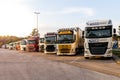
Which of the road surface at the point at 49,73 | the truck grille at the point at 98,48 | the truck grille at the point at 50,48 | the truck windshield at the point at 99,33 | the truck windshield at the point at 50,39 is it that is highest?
the truck windshield at the point at 99,33

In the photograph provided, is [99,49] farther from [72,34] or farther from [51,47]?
[51,47]

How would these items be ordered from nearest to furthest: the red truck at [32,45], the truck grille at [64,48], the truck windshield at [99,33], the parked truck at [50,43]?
the truck windshield at [99,33] < the truck grille at [64,48] < the parked truck at [50,43] < the red truck at [32,45]

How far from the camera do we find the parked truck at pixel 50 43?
3681 centimetres

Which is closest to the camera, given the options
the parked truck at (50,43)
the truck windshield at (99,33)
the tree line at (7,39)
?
the truck windshield at (99,33)

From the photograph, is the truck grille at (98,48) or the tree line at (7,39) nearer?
the truck grille at (98,48)

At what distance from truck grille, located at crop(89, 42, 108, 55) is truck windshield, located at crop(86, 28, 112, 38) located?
0.79 metres

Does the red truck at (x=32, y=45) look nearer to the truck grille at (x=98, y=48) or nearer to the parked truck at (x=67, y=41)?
the parked truck at (x=67, y=41)

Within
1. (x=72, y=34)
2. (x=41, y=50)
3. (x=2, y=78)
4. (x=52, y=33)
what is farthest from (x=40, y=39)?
(x=2, y=78)

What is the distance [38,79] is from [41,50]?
3579 cm

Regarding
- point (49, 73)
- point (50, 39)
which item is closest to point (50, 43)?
point (50, 39)

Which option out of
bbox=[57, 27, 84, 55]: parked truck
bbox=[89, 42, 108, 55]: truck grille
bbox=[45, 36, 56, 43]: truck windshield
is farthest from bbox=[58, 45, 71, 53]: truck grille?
bbox=[89, 42, 108, 55]: truck grille

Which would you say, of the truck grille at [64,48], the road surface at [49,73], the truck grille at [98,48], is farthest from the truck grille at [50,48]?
the road surface at [49,73]

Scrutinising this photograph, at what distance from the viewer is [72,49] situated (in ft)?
103

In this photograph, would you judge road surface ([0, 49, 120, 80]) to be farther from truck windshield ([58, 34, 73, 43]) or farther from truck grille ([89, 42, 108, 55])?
truck windshield ([58, 34, 73, 43])
